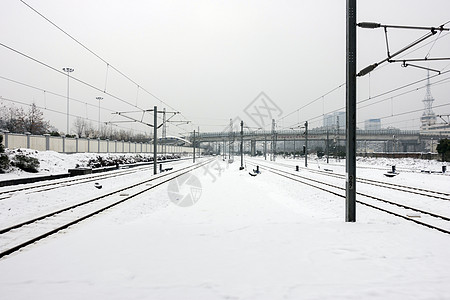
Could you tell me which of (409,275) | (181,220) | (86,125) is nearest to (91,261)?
(181,220)

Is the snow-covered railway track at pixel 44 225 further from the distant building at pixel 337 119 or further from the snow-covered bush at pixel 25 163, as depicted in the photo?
the distant building at pixel 337 119

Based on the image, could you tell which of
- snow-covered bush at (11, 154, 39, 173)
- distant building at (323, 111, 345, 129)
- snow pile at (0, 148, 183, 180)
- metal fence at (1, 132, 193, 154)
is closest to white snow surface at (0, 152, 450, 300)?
snow pile at (0, 148, 183, 180)

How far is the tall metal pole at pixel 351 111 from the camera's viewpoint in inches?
339

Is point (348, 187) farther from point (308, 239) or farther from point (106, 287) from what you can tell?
point (106, 287)

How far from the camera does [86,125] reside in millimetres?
103812

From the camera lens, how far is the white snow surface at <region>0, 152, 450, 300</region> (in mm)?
4160

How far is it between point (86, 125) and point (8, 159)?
85506 mm

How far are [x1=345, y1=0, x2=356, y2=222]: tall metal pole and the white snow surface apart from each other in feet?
2.43

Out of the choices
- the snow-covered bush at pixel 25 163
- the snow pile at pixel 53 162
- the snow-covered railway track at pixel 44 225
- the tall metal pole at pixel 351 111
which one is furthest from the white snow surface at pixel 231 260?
the snow-covered bush at pixel 25 163

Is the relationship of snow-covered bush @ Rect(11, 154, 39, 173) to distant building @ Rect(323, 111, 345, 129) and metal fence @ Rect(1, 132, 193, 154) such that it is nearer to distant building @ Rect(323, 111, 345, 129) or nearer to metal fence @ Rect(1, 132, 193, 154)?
metal fence @ Rect(1, 132, 193, 154)

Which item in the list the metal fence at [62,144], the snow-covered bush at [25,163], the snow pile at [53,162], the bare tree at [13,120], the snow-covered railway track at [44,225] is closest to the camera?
the snow-covered railway track at [44,225]

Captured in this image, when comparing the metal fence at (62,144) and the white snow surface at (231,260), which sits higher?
the metal fence at (62,144)

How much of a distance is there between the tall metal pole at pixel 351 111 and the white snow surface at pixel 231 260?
29.2 inches

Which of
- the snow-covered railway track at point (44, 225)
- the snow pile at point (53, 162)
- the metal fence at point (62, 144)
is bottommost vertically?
the snow-covered railway track at point (44, 225)
